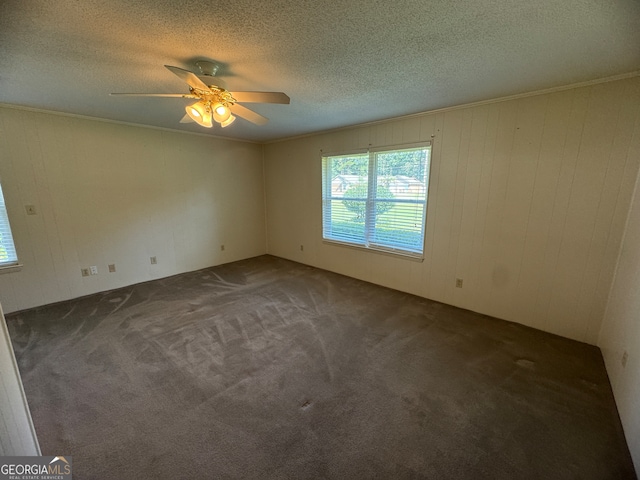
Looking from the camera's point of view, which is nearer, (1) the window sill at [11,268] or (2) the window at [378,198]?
(1) the window sill at [11,268]

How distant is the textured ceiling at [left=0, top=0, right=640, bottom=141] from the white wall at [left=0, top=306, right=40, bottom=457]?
5.23 ft

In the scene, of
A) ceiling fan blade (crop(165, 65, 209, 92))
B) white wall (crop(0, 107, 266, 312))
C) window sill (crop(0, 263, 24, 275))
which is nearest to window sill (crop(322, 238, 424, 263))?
white wall (crop(0, 107, 266, 312))

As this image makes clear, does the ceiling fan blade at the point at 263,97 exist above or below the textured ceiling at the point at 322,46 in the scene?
below

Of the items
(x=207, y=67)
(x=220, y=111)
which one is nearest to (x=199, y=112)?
(x=220, y=111)

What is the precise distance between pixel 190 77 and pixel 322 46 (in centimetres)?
88

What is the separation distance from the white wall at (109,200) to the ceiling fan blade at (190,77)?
265cm

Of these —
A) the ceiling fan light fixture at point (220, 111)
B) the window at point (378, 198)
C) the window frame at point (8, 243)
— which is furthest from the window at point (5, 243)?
the window at point (378, 198)

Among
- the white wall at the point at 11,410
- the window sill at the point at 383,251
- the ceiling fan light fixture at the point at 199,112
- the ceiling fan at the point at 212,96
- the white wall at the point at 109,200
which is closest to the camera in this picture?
the white wall at the point at 11,410

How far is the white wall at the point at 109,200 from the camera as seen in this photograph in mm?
2998

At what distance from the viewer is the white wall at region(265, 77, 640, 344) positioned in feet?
7.22

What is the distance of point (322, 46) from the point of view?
1654mm

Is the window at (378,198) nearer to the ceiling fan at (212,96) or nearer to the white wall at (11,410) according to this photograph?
the ceiling fan at (212,96)

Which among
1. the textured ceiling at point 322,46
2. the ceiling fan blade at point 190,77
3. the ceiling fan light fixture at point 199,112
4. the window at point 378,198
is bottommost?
the window at point 378,198

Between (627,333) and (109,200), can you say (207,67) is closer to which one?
(109,200)
